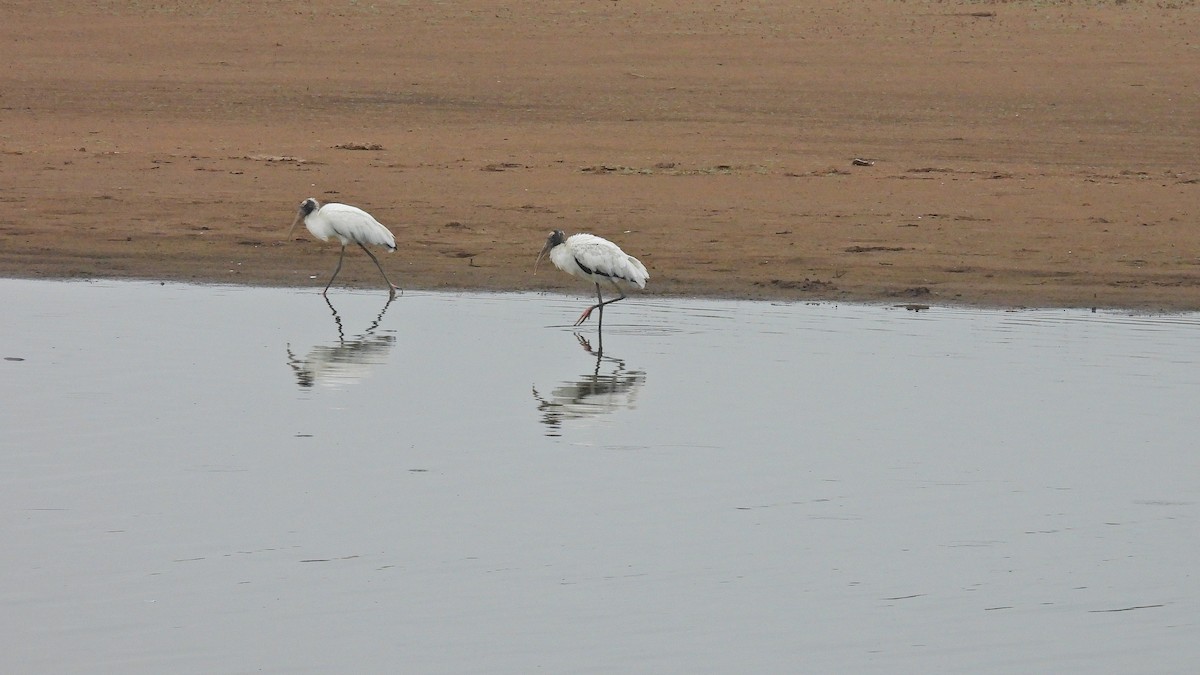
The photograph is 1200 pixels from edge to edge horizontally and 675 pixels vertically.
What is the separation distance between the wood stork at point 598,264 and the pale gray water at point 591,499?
0.75 meters

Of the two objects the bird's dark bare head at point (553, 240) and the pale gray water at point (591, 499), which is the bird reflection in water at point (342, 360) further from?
the bird's dark bare head at point (553, 240)

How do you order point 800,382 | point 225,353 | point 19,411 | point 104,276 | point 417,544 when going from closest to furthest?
point 417,544
point 19,411
point 800,382
point 225,353
point 104,276

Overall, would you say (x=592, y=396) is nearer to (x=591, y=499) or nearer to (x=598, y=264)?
(x=591, y=499)

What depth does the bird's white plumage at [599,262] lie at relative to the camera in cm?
1299

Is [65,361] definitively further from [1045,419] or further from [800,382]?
[1045,419]

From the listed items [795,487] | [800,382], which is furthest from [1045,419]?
[795,487]

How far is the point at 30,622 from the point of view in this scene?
569 centimetres

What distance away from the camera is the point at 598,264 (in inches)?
516

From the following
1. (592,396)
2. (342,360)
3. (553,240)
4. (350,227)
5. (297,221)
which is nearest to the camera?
(592,396)

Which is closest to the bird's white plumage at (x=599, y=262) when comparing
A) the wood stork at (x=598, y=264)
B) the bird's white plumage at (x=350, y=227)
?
the wood stork at (x=598, y=264)

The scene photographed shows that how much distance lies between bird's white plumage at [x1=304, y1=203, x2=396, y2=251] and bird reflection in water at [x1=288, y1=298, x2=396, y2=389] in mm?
2389

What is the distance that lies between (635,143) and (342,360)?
36.1ft

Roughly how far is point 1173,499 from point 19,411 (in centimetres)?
596

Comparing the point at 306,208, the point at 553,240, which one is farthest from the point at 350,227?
the point at 553,240
